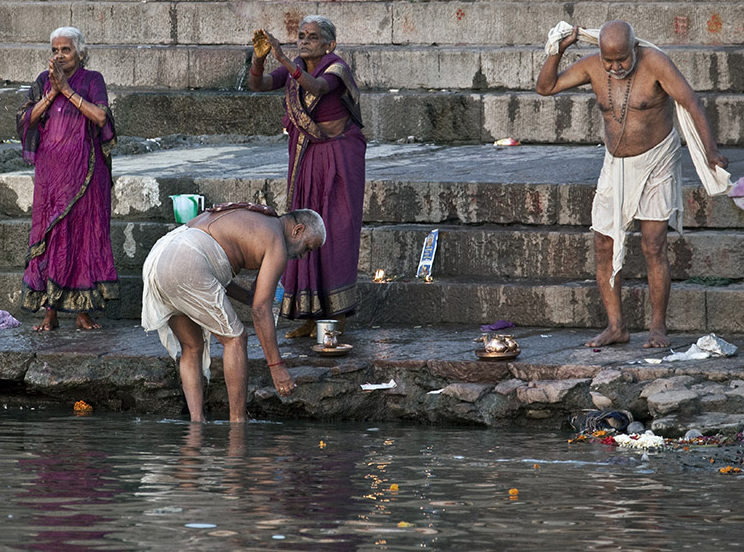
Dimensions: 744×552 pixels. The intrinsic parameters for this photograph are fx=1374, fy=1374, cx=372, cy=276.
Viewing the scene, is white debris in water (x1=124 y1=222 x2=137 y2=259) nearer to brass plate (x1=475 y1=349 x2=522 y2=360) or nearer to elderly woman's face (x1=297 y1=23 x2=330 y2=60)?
elderly woman's face (x1=297 y1=23 x2=330 y2=60)

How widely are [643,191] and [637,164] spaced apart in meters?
0.16

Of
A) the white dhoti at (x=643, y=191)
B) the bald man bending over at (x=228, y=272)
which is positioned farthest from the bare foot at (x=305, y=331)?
the white dhoti at (x=643, y=191)

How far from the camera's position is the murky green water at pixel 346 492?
4535mm

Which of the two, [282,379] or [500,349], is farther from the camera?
[500,349]

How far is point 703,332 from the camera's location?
7.98 m

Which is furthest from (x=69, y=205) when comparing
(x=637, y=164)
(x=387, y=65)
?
(x=387, y=65)

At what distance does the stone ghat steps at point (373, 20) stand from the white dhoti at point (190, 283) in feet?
17.4

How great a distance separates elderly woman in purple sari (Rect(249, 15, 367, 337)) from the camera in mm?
8109

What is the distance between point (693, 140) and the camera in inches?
295

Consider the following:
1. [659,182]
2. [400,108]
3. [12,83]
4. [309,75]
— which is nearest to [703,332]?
[659,182]

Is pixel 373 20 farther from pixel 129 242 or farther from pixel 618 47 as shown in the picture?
pixel 618 47

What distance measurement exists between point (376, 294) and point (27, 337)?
2178 millimetres

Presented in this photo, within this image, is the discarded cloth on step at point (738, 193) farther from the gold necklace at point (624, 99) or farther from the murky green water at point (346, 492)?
the murky green water at point (346, 492)

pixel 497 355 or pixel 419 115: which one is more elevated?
pixel 419 115
